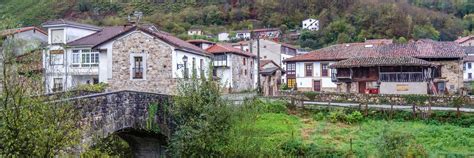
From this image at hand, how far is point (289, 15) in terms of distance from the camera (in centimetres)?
13038

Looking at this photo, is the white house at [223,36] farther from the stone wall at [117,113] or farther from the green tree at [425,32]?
the stone wall at [117,113]

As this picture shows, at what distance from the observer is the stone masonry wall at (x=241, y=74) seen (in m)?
54.3

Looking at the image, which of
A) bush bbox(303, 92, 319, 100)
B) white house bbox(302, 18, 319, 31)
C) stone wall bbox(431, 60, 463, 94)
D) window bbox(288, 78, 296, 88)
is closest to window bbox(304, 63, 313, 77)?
window bbox(288, 78, 296, 88)

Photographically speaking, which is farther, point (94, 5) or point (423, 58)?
point (94, 5)

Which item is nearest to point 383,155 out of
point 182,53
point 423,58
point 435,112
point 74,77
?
point 435,112

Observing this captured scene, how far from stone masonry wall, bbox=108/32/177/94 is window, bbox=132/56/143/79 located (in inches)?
12.8

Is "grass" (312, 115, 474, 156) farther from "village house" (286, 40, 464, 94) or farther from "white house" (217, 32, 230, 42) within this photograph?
"white house" (217, 32, 230, 42)

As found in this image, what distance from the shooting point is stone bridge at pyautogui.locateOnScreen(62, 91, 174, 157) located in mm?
17425

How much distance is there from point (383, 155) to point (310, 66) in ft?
111

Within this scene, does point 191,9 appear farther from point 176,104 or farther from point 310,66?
point 176,104

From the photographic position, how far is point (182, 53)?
3547 centimetres

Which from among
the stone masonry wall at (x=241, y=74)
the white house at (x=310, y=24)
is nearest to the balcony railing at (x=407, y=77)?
the stone masonry wall at (x=241, y=74)

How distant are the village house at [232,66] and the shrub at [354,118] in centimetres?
2056

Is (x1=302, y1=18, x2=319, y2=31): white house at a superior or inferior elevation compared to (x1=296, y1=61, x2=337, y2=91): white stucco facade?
superior
